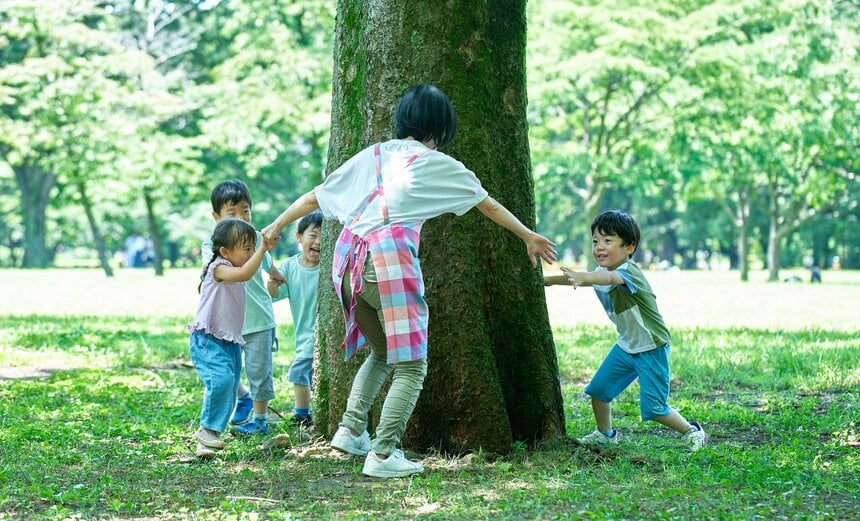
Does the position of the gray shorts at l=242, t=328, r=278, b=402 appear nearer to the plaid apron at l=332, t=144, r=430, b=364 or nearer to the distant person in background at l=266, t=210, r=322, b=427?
the distant person in background at l=266, t=210, r=322, b=427

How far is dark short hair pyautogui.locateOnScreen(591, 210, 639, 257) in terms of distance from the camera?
555 cm

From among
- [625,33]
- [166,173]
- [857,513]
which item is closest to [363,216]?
[857,513]

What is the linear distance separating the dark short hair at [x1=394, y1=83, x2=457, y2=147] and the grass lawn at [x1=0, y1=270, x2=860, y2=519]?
5.34 ft

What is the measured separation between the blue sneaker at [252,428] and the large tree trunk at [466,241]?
79 cm

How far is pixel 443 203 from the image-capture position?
450 cm

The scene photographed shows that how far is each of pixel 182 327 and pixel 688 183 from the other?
86.8 ft

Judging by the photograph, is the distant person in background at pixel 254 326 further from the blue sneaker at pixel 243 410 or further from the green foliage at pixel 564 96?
the green foliage at pixel 564 96

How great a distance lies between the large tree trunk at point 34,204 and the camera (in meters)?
38.4

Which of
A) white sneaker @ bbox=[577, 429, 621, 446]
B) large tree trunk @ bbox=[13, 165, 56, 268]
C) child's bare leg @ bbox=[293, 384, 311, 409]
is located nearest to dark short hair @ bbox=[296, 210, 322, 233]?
child's bare leg @ bbox=[293, 384, 311, 409]

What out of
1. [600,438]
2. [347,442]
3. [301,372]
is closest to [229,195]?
[301,372]

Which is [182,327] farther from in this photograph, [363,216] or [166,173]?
[166,173]

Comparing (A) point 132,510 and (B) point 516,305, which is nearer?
(A) point 132,510

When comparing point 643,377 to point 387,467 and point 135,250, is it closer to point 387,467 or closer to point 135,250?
point 387,467

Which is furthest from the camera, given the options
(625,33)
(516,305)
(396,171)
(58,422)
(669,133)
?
(669,133)
